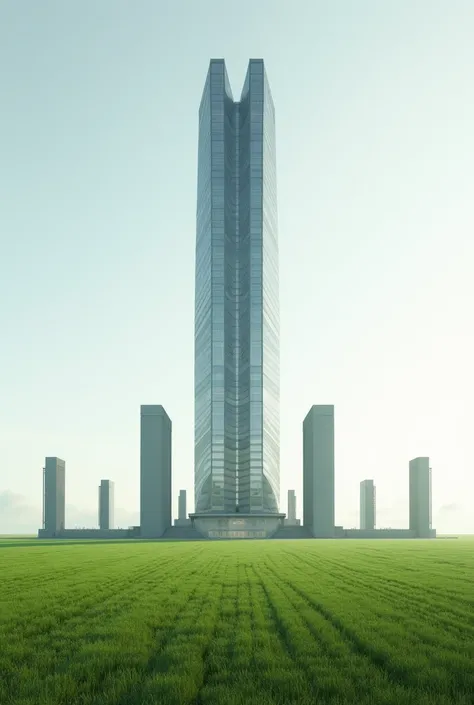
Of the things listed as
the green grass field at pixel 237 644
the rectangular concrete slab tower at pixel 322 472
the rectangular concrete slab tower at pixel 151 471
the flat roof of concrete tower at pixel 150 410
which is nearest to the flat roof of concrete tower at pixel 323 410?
the rectangular concrete slab tower at pixel 322 472

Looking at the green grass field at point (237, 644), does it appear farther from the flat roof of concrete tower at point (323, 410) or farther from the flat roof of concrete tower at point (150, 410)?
the flat roof of concrete tower at point (323, 410)

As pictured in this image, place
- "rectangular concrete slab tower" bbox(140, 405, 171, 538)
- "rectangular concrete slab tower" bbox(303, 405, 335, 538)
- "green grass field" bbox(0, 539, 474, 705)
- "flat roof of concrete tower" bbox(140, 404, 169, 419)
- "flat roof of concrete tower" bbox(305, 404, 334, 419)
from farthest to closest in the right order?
"flat roof of concrete tower" bbox(305, 404, 334, 419) < "flat roof of concrete tower" bbox(140, 404, 169, 419) < "rectangular concrete slab tower" bbox(303, 405, 335, 538) < "rectangular concrete slab tower" bbox(140, 405, 171, 538) < "green grass field" bbox(0, 539, 474, 705)

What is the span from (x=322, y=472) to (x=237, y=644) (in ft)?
539

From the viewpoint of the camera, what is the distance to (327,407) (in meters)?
180

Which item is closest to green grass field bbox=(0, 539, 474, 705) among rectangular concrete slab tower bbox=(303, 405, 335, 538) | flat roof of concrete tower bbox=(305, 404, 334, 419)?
rectangular concrete slab tower bbox=(303, 405, 335, 538)

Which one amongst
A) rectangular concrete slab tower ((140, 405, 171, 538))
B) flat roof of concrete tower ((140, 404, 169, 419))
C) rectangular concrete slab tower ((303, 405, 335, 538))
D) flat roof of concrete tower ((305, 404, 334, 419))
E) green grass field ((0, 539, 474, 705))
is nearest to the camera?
green grass field ((0, 539, 474, 705))

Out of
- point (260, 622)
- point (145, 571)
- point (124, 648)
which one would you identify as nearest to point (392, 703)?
point (124, 648)

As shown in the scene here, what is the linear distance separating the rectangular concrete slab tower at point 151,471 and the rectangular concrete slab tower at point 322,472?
36636 millimetres

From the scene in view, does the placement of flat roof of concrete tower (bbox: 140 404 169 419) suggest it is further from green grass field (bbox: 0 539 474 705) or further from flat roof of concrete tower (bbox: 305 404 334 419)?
green grass field (bbox: 0 539 474 705)

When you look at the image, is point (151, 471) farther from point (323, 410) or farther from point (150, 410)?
point (323, 410)

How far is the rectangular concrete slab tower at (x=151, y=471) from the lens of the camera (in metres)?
171

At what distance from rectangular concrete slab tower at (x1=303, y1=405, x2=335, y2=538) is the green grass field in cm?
14625

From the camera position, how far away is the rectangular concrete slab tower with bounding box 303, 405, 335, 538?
17456 cm

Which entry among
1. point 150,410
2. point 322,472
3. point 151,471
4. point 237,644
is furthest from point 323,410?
point 237,644
